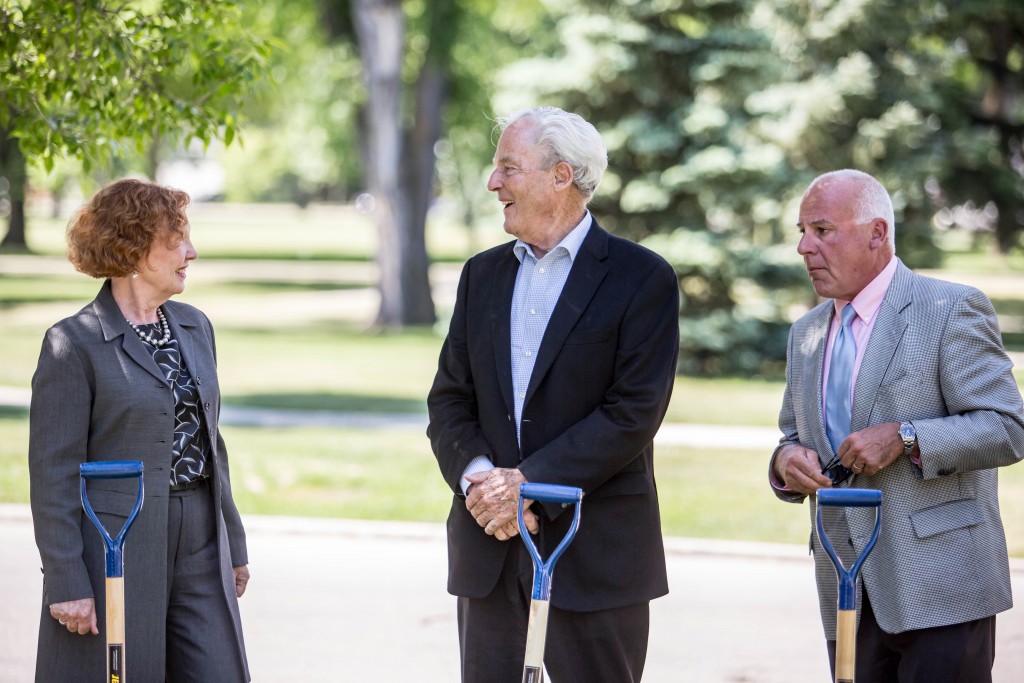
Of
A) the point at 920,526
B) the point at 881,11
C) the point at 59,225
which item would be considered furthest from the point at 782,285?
the point at 59,225

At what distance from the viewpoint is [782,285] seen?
16.8 m

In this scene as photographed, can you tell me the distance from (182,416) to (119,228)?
2.00 feet

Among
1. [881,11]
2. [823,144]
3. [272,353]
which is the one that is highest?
[881,11]

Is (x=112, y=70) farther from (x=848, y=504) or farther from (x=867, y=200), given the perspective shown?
(x=848, y=504)

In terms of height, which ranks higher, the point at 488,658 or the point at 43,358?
the point at 43,358

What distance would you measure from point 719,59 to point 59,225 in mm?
61686

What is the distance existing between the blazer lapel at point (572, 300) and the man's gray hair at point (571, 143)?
188 mm

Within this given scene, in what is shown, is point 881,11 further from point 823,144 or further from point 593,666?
point 593,666

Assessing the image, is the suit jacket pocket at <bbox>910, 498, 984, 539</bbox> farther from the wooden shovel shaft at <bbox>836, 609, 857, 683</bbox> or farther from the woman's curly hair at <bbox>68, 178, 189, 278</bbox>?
the woman's curly hair at <bbox>68, 178, 189, 278</bbox>

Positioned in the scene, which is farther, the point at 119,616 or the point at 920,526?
the point at 920,526

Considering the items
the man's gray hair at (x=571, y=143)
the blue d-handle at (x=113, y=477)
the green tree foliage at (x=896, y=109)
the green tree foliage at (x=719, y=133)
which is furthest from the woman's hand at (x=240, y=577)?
the green tree foliage at (x=896, y=109)

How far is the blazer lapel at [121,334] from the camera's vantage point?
3.87 metres

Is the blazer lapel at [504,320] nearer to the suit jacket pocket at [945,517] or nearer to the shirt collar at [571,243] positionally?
the shirt collar at [571,243]

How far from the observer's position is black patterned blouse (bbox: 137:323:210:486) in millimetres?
3951
